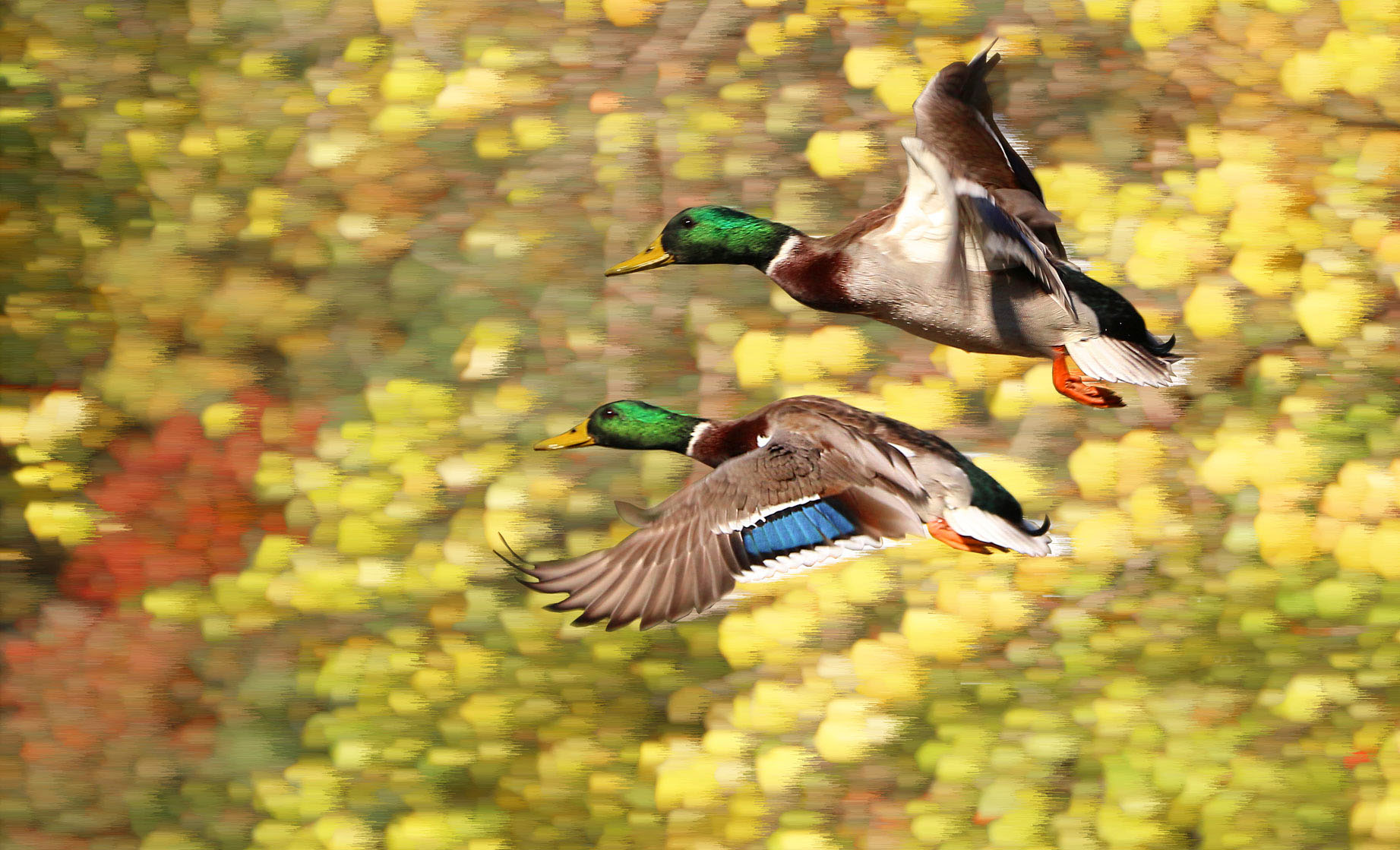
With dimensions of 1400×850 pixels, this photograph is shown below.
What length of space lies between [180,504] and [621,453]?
3.61 feet

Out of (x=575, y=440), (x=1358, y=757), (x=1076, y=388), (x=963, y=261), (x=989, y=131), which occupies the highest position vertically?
(x=989, y=131)

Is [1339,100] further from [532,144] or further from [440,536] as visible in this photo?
[440,536]

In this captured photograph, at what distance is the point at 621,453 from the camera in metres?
2.93

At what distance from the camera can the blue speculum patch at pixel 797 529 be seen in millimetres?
2389

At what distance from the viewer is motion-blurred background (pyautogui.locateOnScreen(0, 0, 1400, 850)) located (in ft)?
9.37

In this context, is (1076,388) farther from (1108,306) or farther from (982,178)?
(982,178)

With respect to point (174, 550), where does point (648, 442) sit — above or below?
above

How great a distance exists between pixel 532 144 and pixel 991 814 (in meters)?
1.87

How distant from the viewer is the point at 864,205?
2953 millimetres

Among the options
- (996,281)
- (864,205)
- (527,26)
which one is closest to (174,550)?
(527,26)

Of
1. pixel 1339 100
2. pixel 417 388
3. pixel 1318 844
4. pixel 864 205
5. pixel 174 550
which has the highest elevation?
pixel 1339 100

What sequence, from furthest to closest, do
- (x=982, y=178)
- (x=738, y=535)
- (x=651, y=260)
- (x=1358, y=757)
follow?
(x=1358, y=757), (x=651, y=260), (x=982, y=178), (x=738, y=535)

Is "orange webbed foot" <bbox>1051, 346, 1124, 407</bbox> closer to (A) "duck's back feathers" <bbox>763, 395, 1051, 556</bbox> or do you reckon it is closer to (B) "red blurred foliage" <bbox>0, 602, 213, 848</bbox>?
(A) "duck's back feathers" <bbox>763, 395, 1051, 556</bbox>

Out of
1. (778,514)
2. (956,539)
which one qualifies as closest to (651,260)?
(778,514)
